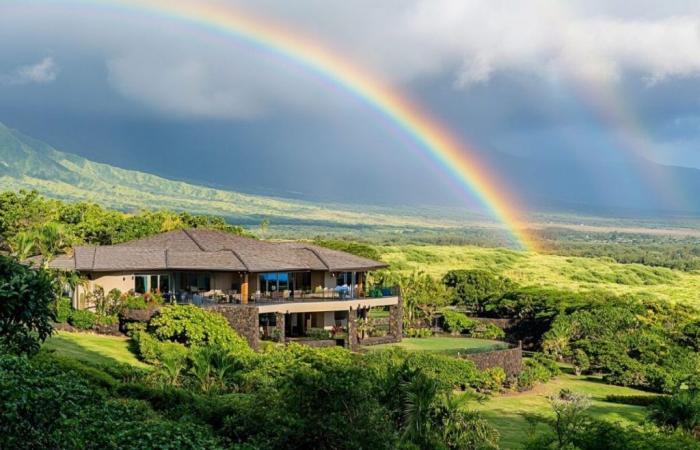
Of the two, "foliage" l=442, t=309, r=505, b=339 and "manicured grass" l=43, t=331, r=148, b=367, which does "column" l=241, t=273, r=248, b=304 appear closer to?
"manicured grass" l=43, t=331, r=148, b=367

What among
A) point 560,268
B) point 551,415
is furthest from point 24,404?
point 560,268

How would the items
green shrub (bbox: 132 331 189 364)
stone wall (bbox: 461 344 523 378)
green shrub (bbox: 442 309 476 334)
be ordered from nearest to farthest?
green shrub (bbox: 132 331 189 364) → stone wall (bbox: 461 344 523 378) → green shrub (bbox: 442 309 476 334)

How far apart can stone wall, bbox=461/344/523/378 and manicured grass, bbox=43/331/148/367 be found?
1410 centimetres

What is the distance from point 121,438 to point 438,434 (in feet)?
42.2

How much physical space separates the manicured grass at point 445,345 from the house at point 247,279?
139cm

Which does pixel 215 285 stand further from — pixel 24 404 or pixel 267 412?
pixel 24 404

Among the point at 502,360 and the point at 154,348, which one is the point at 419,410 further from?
the point at 502,360

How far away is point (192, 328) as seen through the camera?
32906 millimetres

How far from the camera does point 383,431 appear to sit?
651 inches

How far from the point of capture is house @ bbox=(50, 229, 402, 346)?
37938 millimetres

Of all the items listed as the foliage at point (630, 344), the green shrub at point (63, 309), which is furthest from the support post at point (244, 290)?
the foliage at point (630, 344)

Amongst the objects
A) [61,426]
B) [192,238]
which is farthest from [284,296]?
[61,426]

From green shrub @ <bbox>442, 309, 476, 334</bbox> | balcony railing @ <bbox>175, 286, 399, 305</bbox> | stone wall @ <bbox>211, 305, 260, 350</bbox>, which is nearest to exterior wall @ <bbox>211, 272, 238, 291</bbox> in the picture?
balcony railing @ <bbox>175, 286, 399, 305</bbox>

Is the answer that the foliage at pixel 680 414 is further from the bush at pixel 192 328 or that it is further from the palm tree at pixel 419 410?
the bush at pixel 192 328
